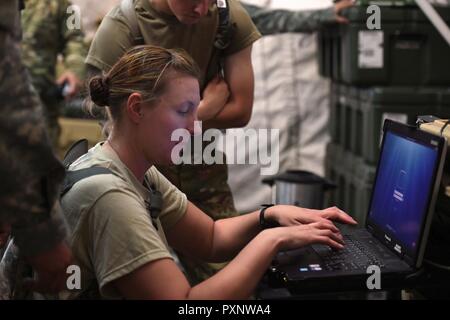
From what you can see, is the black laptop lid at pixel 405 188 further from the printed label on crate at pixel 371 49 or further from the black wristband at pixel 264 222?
the printed label on crate at pixel 371 49

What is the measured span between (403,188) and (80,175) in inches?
28.1

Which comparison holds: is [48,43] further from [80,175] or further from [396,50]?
[80,175]

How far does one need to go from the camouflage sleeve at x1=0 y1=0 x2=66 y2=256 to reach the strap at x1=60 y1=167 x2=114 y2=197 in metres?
0.20

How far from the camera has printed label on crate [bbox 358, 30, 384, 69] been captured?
11.4ft

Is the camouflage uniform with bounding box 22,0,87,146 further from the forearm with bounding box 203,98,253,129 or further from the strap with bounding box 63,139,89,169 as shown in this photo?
the strap with bounding box 63,139,89,169

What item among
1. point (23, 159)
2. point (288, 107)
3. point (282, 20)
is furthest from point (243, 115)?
point (288, 107)

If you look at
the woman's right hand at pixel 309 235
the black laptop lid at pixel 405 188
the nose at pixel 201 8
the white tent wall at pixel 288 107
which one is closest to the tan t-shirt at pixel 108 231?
the woman's right hand at pixel 309 235

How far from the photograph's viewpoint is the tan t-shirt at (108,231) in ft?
4.37

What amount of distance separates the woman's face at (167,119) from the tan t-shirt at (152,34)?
0.67 meters

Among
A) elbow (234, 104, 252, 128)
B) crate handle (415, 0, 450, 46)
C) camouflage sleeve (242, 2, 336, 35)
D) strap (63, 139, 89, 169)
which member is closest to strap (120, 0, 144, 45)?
elbow (234, 104, 252, 128)

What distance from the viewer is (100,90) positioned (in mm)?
1549
